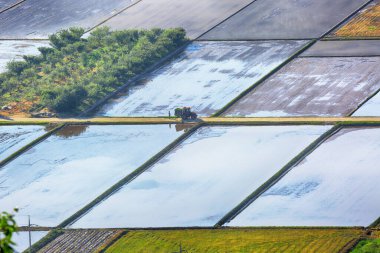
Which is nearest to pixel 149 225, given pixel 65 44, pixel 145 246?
pixel 145 246

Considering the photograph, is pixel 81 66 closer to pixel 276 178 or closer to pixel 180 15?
pixel 180 15

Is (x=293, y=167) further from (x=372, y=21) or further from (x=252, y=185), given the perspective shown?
(x=372, y=21)

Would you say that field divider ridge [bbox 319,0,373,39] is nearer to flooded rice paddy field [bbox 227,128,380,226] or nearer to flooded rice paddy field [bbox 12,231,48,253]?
flooded rice paddy field [bbox 227,128,380,226]

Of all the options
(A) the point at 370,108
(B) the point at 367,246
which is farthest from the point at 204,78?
(B) the point at 367,246

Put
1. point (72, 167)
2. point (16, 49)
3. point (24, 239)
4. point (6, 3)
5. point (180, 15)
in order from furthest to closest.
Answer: point (6, 3), point (180, 15), point (16, 49), point (72, 167), point (24, 239)

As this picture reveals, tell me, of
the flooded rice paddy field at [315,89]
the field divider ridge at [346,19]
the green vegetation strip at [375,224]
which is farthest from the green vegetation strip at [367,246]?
the field divider ridge at [346,19]

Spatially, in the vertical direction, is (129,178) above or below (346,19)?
below
